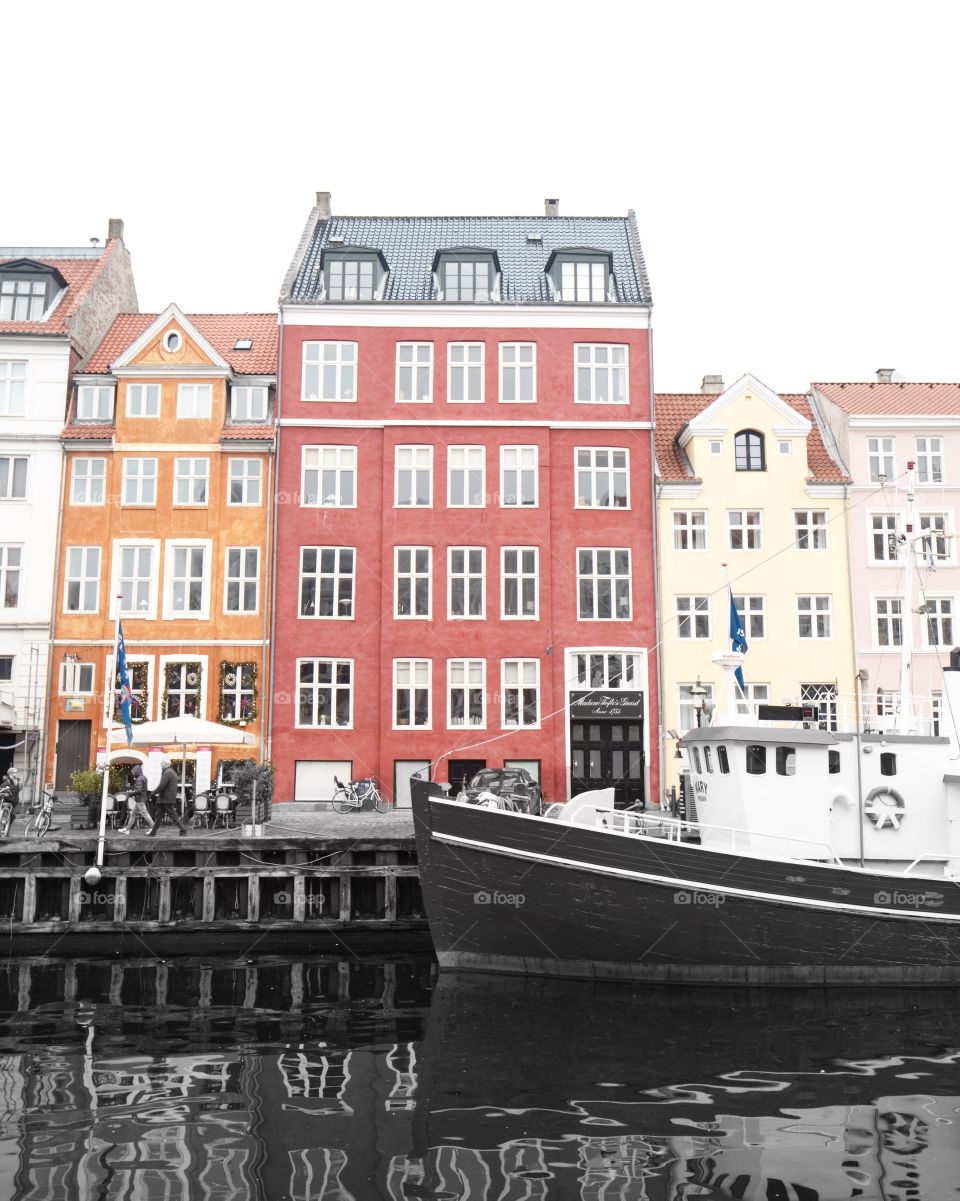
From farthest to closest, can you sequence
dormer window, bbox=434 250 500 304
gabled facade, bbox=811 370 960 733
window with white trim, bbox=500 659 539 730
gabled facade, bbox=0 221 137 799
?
dormer window, bbox=434 250 500 304, gabled facade, bbox=811 370 960 733, window with white trim, bbox=500 659 539 730, gabled facade, bbox=0 221 137 799

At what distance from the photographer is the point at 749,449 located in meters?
34.3

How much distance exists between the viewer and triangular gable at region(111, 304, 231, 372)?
3403 cm

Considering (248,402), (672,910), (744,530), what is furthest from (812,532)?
(672,910)

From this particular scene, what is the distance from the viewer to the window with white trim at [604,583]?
108 feet

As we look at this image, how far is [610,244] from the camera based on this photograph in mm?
37719

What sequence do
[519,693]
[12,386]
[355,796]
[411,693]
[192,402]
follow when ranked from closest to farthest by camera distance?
[355,796] < [411,693] < [519,693] < [12,386] < [192,402]

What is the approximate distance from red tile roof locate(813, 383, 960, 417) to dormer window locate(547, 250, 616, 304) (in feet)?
28.6

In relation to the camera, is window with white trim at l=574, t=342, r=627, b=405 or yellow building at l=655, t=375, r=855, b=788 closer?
yellow building at l=655, t=375, r=855, b=788

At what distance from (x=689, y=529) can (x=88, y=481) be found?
19.3 m

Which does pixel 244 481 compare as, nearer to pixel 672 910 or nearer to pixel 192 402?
pixel 192 402

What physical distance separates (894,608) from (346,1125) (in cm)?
2741

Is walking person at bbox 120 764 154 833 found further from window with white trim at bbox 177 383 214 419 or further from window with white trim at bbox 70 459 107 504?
window with white trim at bbox 177 383 214 419

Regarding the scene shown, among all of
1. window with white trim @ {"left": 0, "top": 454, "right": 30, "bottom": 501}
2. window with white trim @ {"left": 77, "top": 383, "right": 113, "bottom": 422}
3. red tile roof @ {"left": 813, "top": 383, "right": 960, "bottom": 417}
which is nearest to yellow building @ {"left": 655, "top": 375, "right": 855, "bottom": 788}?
red tile roof @ {"left": 813, "top": 383, "right": 960, "bottom": 417}

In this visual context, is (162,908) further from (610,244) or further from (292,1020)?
(610,244)
